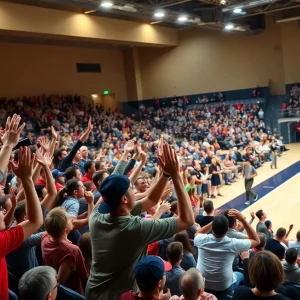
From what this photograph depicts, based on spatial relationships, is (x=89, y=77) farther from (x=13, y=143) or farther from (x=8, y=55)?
(x=13, y=143)

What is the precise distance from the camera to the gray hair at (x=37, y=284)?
193 cm

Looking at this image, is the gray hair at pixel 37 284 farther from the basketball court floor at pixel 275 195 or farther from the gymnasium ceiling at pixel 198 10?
the gymnasium ceiling at pixel 198 10

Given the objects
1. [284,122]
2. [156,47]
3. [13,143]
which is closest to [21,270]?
[13,143]

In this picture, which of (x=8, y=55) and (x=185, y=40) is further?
(x=185, y=40)

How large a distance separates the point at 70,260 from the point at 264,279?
1.34 metres

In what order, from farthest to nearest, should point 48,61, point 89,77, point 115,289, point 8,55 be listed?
point 89,77
point 48,61
point 8,55
point 115,289

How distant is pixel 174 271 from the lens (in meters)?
3.22

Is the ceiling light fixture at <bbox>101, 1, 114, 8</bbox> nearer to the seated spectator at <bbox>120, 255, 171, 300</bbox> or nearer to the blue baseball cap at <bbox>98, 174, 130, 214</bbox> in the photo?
the blue baseball cap at <bbox>98, 174, 130, 214</bbox>

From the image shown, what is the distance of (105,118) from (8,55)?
227 inches

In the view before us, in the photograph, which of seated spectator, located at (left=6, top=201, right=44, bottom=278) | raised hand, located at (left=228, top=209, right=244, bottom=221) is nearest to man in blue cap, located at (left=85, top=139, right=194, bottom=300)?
seated spectator, located at (left=6, top=201, right=44, bottom=278)

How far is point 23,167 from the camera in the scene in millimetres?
2135

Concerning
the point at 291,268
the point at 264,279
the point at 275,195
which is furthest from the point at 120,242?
the point at 275,195

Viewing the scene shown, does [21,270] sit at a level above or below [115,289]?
below

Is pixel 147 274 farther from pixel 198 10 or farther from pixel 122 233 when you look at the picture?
pixel 198 10
